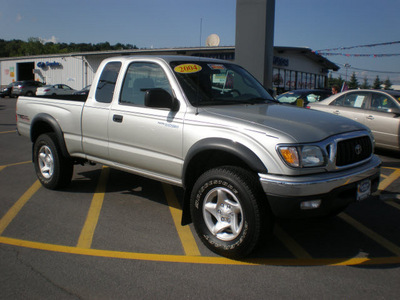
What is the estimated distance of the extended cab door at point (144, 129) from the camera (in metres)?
4.04

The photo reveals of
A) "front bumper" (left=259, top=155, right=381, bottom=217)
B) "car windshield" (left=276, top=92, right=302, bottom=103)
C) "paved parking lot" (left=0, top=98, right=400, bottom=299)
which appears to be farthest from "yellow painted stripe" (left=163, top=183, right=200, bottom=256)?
"car windshield" (left=276, top=92, right=302, bottom=103)

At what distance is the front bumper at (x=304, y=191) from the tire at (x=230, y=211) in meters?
0.15

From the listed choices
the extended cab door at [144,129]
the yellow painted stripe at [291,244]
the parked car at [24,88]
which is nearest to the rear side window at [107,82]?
the extended cab door at [144,129]

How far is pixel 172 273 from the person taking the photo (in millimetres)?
3346

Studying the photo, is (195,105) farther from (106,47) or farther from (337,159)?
(106,47)

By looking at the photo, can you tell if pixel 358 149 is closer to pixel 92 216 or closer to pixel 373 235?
pixel 373 235

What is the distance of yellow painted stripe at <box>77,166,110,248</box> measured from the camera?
4.01m

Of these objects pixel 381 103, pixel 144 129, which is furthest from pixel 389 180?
pixel 144 129

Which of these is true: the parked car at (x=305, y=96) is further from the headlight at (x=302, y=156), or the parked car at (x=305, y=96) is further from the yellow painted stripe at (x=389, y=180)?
the headlight at (x=302, y=156)

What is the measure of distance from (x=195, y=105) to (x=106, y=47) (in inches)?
3716

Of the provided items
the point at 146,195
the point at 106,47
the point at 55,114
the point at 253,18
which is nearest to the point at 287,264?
the point at 146,195

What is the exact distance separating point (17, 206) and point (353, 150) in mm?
4162

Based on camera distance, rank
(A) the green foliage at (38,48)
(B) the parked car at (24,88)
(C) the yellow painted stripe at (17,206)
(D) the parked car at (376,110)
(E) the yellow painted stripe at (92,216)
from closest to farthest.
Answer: (E) the yellow painted stripe at (92,216) < (C) the yellow painted stripe at (17,206) < (D) the parked car at (376,110) < (B) the parked car at (24,88) < (A) the green foliage at (38,48)

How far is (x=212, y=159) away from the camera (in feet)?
12.9
